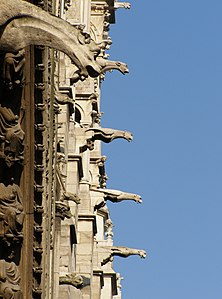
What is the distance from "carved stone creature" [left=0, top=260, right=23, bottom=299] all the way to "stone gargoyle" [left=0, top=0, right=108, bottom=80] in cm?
501

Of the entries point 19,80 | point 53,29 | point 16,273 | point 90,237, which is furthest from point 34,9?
point 90,237

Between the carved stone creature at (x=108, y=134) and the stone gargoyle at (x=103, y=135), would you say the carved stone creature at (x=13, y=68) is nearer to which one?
the stone gargoyle at (x=103, y=135)

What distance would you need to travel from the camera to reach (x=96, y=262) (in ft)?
227

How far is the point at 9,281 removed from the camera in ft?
126

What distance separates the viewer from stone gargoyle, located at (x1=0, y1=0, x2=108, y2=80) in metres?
34.0

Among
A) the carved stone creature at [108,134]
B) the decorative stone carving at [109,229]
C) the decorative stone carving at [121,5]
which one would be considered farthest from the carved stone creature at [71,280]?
the decorative stone carving at [121,5]

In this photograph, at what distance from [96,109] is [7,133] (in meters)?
31.5

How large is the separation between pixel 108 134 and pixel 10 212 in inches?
1022

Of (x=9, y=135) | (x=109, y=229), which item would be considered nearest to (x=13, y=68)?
(x=9, y=135)

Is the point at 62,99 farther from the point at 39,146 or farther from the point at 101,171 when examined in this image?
the point at 101,171

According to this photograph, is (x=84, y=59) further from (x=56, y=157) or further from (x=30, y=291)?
(x=56, y=157)

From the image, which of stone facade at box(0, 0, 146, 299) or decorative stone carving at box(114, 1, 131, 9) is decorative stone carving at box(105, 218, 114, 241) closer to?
decorative stone carving at box(114, 1, 131, 9)

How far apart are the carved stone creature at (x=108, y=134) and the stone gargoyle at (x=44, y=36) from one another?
Result: 2745cm

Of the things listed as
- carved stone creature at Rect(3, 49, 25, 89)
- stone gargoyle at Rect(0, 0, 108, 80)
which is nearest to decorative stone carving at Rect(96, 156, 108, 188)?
carved stone creature at Rect(3, 49, 25, 89)
